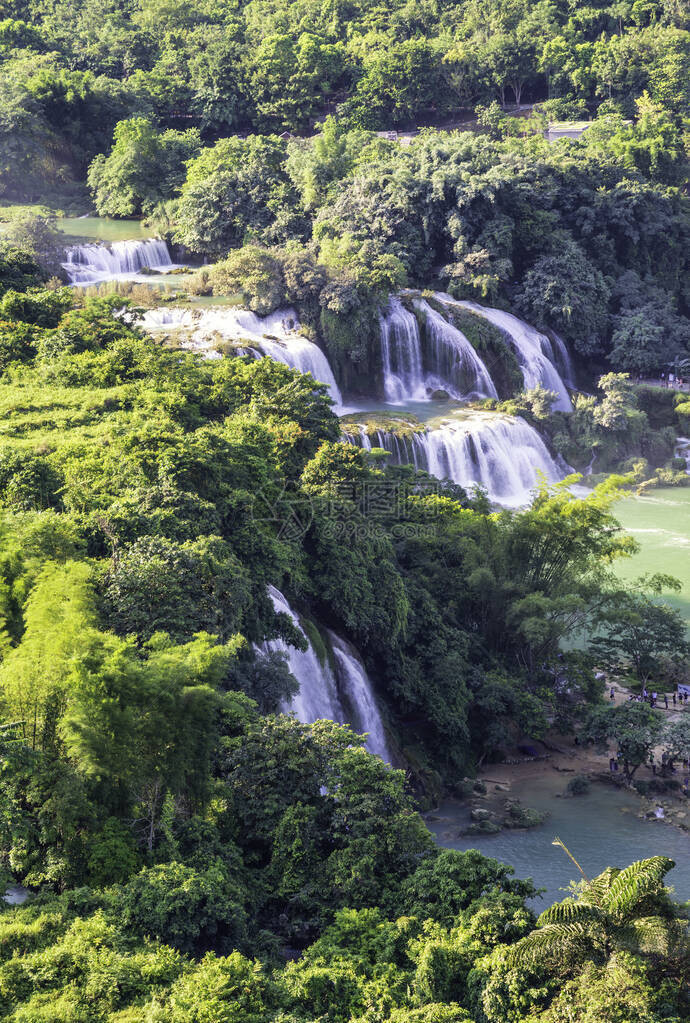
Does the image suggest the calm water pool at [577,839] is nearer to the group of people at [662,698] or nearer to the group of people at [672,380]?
the group of people at [662,698]

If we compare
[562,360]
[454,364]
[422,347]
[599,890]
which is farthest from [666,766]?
[562,360]

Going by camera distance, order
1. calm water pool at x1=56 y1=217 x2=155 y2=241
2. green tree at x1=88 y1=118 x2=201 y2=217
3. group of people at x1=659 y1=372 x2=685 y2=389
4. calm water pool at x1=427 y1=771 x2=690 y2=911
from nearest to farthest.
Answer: calm water pool at x1=427 y1=771 x2=690 y2=911
group of people at x1=659 y1=372 x2=685 y2=389
calm water pool at x1=56 y1=217 x2=155 y2=241
green tree at x1=88 y1=118 x2=201 y2=217

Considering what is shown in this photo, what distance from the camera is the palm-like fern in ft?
28.3

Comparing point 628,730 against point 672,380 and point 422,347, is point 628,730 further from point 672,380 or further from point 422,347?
point 672,380

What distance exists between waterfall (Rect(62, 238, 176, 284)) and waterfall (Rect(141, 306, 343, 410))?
5.43m

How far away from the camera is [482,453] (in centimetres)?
2948

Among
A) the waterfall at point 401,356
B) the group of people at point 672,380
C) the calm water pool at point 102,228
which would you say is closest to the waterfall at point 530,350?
the waterfall at point 401,356

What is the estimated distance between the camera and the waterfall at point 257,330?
30.5 meters

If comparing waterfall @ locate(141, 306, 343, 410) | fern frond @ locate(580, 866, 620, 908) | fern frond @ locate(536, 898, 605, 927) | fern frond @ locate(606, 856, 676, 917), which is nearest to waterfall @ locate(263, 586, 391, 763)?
fern frond @ locate(580, 866, 620, 908)

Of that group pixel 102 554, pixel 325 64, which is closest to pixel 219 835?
pixel 102 554

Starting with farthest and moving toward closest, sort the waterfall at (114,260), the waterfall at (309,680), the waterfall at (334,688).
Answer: the waterfall at (114,260), the waterfall at (334,688), the waterfall at (309,680)

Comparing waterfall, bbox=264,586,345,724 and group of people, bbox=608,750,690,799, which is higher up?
waterfall, bbox=264,586,345,724

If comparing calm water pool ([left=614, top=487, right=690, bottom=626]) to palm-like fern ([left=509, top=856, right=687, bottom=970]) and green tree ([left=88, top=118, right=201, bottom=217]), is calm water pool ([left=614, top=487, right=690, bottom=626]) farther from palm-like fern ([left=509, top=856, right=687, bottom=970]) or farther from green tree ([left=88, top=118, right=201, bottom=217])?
green tree ([left=88, top=118, right=201, bottom=217])

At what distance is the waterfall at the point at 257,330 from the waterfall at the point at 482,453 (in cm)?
408
